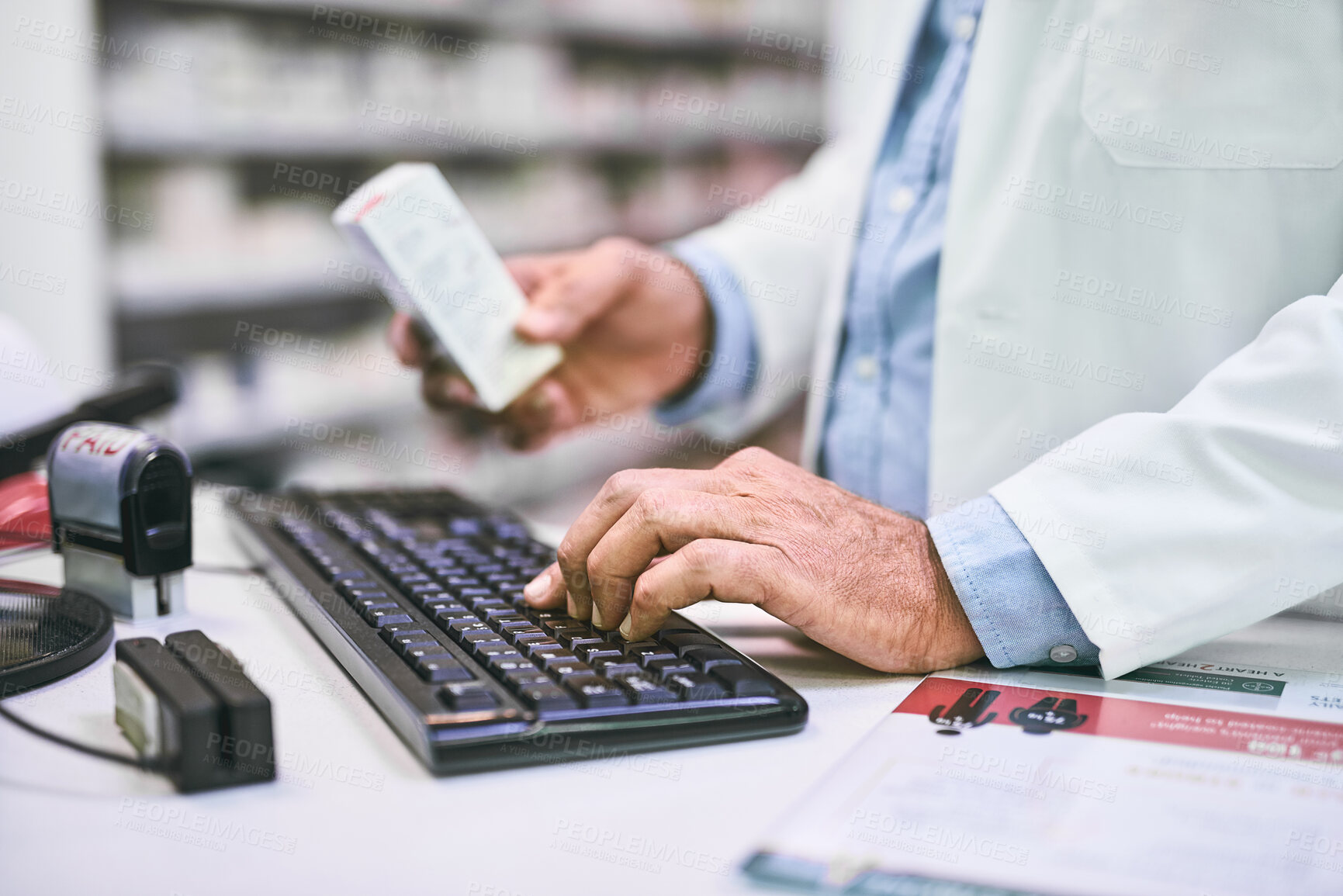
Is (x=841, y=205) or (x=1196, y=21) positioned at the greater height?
(x=1196, y=21)

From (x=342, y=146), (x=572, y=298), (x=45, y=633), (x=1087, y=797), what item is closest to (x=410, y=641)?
(x=45, y=633)

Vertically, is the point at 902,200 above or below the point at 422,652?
above

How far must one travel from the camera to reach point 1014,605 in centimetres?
67

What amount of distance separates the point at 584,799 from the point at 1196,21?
0.79m

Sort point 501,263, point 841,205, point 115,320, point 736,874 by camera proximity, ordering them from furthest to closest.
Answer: point 115,320 < point 841,205 < point 501,263 < point 736,874

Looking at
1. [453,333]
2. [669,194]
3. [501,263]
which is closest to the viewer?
[453,333]

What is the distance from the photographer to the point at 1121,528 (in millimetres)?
668

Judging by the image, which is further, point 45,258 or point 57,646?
point 45,258

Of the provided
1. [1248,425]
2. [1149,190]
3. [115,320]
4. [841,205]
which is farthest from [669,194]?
[1248,425]

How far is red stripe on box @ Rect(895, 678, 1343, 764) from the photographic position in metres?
0.54

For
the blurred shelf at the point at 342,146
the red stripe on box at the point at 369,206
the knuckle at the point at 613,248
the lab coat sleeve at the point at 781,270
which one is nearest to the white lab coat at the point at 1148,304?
the lab coat sleeve at the point at 781,270

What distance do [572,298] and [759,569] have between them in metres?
0.66

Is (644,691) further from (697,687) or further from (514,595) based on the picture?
(514,595)

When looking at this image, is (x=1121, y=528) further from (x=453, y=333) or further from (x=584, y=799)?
(x=453, y=333)
